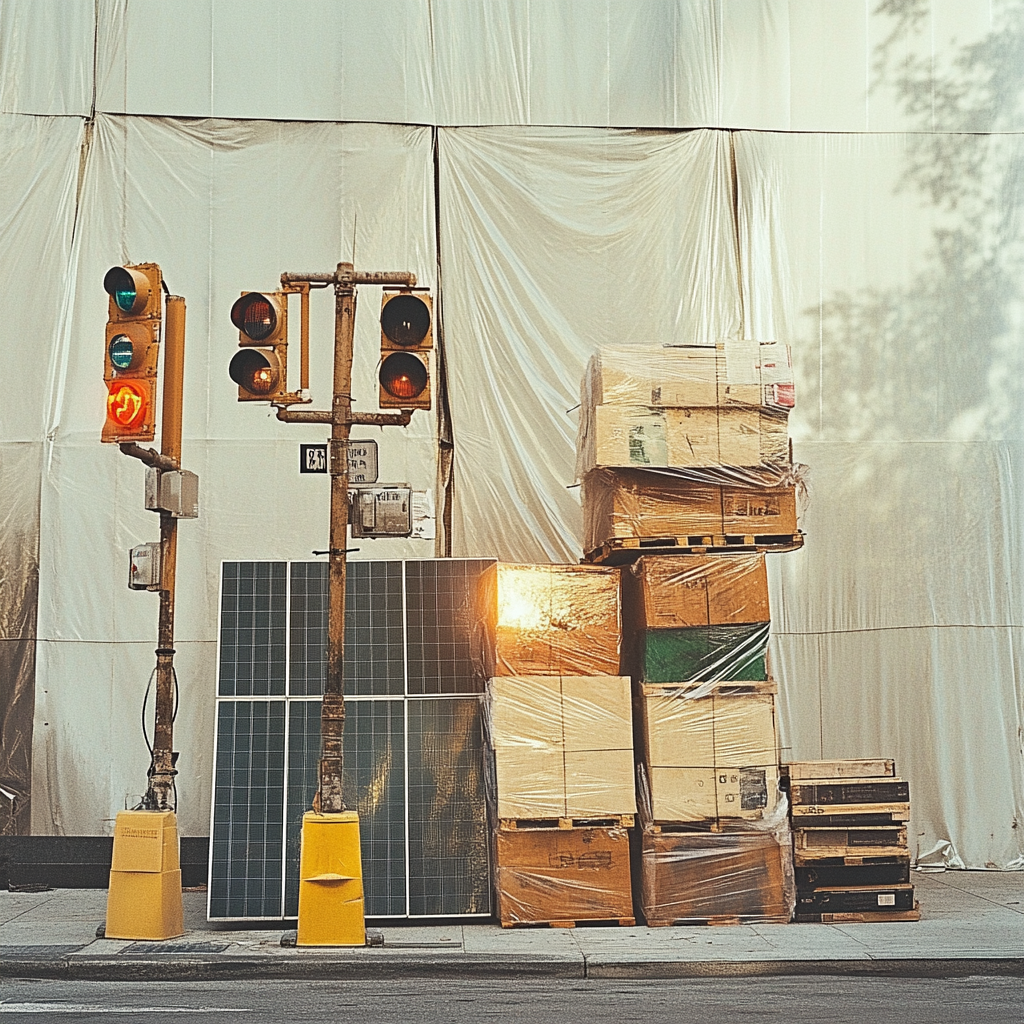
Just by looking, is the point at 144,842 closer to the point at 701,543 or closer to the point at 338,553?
the point at 338,553

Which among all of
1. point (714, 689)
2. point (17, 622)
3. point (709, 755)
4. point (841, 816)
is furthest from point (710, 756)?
point (17, 622)

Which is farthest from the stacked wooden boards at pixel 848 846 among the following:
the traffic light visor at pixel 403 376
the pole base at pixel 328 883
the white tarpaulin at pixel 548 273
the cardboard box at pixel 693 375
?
the traffic light visor at pixel 403 376

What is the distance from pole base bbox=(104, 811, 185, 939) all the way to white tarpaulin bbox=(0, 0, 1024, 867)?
3.24m

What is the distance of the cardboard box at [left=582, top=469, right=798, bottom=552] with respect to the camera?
10.5 m

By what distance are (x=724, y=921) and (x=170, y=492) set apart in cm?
507

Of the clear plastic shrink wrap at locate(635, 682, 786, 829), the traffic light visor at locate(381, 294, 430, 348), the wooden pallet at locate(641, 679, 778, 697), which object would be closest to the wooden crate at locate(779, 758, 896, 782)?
the clear plastic shrink wrap at locate(635, 682, 786, 829)

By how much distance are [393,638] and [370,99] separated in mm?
5754

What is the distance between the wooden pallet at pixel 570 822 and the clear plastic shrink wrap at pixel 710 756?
20cm

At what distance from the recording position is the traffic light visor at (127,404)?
28.8ft

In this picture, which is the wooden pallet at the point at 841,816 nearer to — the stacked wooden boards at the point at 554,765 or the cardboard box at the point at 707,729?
the cardboard box at the point at 707,729

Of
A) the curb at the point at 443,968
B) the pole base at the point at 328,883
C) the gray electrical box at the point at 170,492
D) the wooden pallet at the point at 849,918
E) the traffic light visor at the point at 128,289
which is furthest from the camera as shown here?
the wooden pallet at the point at 849,918

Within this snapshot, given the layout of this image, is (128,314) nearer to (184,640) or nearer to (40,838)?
(184,640)

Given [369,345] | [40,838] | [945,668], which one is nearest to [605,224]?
[369,345]

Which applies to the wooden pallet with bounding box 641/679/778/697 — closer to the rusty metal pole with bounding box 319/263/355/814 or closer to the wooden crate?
the wooden crate
